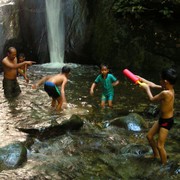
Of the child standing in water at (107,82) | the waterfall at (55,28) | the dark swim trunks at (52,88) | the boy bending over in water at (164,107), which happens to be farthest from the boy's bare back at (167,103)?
the waterfall at (55,28)

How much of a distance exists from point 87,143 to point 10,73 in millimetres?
3495

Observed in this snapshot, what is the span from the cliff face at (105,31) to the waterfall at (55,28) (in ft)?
0.72

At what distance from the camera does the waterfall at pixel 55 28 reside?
1448cm

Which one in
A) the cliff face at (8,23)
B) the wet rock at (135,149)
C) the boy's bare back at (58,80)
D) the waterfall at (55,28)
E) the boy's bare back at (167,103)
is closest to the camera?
the boy's bare back at (167,103)

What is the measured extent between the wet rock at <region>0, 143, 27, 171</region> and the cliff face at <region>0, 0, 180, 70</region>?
762 centimetres

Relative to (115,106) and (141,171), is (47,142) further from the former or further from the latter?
(115,106)

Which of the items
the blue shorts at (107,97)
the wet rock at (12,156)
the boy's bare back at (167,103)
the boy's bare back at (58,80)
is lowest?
the blue shorts at (107,97)

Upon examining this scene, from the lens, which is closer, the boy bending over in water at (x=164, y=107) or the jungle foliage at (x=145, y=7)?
the boy bending over in water at (x=164, y=107)

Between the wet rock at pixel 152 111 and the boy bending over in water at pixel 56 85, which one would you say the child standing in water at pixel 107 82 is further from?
the wet rock at pixel 152 111

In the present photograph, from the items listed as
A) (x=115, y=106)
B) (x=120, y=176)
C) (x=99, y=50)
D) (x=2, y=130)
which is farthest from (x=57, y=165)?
(x=99, y=50)

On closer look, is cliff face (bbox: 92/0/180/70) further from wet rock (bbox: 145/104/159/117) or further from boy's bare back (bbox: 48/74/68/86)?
boy's bare back (bbox: 48/74/68/86)

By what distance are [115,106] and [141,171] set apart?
3.42 m

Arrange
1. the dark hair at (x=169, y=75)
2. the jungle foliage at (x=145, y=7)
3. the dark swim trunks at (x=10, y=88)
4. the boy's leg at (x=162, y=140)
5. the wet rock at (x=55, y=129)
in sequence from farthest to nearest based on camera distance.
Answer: the jungle foliage at (x=145, y=7), the dark swim trunks at (x=10, y=88), the wet rock at (x=55, y=129), the boy's leg at (x=162, y=140), the dark hair at (x=169, y=75)

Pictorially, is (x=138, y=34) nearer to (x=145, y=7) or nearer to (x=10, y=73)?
(x=145, y=7)
